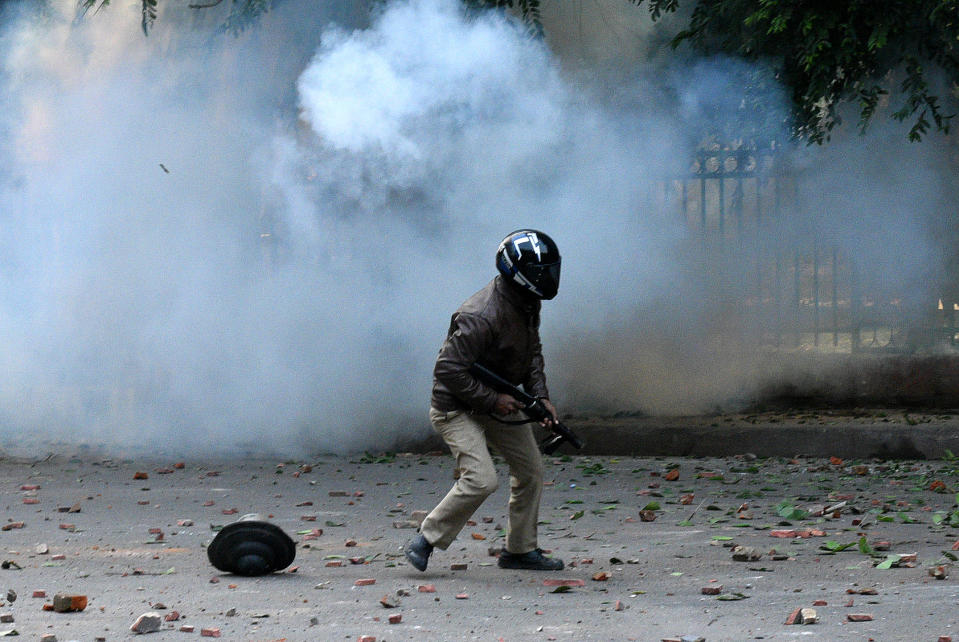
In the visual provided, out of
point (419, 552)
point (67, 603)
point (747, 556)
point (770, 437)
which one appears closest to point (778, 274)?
point (770, 437)

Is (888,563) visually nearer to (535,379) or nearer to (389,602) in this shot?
(535,379)

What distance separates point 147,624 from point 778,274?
7085 mm

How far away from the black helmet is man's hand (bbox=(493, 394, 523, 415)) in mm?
454

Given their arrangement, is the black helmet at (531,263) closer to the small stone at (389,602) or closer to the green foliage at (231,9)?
the small stone at (389,602)

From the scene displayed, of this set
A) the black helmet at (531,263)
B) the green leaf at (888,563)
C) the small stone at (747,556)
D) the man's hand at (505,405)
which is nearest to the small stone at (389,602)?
the man's hand at (505,405)

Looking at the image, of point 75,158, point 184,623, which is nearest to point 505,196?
point 75,158

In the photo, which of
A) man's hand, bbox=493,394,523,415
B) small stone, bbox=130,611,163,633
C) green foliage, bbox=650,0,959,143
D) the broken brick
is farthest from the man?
green foliage, bbox=650,0,959,143

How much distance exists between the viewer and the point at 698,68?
32.7 ft

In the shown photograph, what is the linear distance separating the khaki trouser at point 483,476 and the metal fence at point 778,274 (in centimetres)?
523

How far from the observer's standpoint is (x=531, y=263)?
203 inches

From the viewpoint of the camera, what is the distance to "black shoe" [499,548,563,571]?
5.29 metres

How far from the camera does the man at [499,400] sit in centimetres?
512

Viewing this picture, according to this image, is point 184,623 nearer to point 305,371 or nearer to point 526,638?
point 526,638

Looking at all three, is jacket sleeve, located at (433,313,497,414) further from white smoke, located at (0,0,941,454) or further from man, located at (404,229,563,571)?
white smoke, located at (0,0,941,454)
